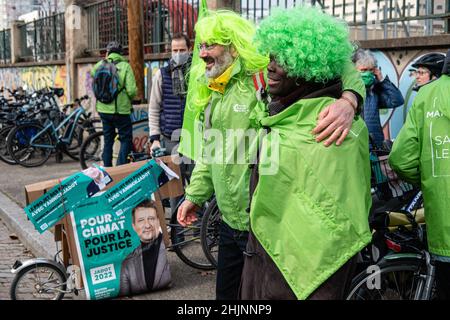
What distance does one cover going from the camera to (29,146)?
38.0 ft

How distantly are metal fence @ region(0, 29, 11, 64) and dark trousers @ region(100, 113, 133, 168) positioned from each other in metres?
15.7

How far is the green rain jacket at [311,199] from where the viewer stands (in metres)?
2.24

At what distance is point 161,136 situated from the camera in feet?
21.5

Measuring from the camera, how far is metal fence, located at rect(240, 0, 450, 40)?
682cm

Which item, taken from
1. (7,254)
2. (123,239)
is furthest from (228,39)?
(7,254)

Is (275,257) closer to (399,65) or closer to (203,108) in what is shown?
(203,108)

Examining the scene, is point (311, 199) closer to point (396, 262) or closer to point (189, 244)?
point (396, 262)

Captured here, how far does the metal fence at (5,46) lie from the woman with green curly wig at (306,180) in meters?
22.3

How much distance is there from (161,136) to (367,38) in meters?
2.87

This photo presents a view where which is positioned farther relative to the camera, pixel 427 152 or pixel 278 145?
pixel 427 152

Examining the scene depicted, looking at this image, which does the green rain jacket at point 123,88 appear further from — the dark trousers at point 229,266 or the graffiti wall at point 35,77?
the graffiti wall at point 35,77

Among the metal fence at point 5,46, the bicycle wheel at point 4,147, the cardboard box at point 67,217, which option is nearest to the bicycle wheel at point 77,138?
the bicycle wheel at point 4,147
